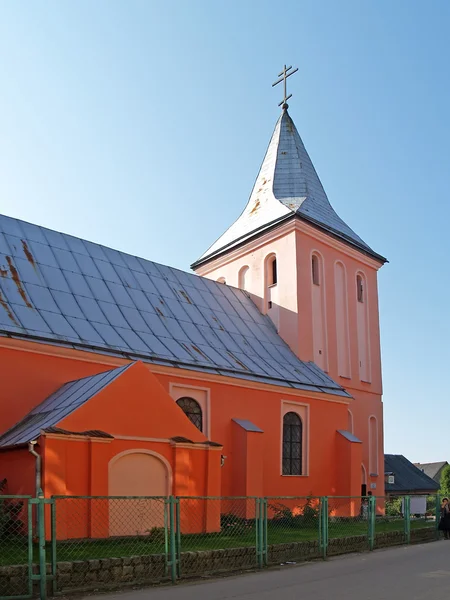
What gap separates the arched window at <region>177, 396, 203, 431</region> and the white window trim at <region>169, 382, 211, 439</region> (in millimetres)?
89

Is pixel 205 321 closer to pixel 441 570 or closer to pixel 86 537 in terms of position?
pixel 86 537

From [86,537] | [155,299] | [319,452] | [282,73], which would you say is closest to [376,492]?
[319,452]

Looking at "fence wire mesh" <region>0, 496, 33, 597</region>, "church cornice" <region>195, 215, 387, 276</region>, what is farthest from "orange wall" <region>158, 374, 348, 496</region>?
"church cornice" <region>195, 215, 387, 276</region>

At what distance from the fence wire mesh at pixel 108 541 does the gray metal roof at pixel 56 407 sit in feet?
5.29

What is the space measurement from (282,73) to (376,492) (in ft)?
64.9

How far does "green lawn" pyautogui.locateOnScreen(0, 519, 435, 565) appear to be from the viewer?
9742 mm

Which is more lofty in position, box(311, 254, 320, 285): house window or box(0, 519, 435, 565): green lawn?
box(311, 254, 320, 285): house window

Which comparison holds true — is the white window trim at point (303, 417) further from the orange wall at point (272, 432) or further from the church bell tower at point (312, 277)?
the church bell tower at point (312, 277)

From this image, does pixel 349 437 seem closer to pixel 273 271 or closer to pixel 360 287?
pixel 273 271

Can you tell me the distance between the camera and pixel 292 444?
2067 cm

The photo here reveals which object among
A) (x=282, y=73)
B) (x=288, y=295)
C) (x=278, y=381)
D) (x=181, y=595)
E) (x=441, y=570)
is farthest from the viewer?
(x=282, y=73)

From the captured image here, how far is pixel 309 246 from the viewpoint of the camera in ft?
83.3

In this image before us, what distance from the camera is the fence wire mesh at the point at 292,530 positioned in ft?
39.9

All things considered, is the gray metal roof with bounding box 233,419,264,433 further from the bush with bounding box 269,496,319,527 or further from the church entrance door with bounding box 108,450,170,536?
the church entrance door with bounding box 108,450,170,536
